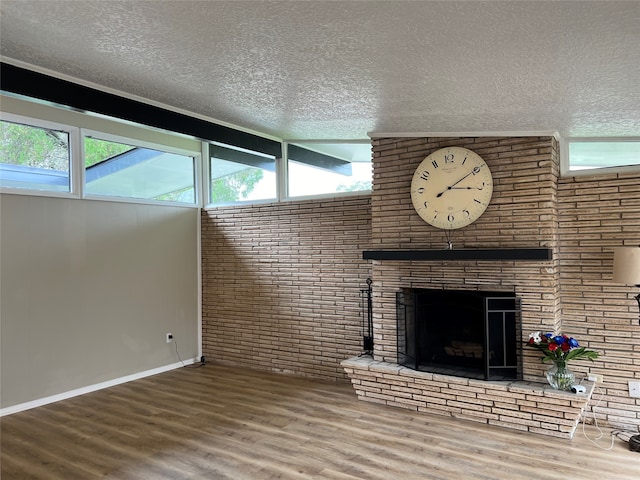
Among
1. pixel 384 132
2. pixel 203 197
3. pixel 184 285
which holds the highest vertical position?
pixel 384 132

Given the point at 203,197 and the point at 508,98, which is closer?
the point at 508,98

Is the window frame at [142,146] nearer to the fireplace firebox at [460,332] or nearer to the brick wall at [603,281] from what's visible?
the fireplace firebox at [460,332]

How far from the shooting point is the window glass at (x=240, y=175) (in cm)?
582

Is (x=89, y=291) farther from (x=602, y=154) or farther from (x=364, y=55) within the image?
(x=602, y=154)

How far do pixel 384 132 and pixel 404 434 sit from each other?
105 inches

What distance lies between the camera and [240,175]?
6.07m

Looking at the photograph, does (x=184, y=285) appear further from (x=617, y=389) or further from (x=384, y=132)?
(x=617, y=389)

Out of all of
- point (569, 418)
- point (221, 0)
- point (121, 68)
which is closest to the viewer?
point (221, 0)

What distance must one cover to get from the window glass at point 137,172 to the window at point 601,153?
451cm

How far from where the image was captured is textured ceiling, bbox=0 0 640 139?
1.90 metres

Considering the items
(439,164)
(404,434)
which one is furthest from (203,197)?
(404,434)

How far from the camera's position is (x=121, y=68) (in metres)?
2.83

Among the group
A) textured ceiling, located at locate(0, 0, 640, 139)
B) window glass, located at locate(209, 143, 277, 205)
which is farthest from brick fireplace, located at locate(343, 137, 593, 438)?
window glass, located at locate(209, 143, 277, 205)

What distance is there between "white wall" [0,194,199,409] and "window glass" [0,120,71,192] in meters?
0.17
